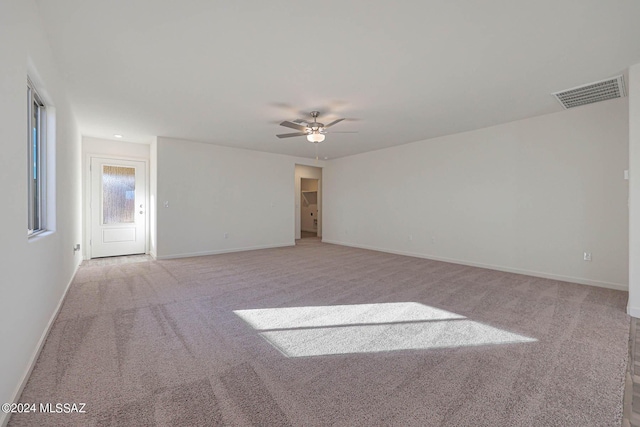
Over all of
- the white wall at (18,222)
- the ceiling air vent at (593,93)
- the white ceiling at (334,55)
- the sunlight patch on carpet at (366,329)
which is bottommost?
the sunlight patch on carpet at (366,329)

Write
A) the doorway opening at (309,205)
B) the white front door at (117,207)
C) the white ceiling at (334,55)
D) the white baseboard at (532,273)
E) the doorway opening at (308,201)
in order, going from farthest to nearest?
the doorway opening at (309,205) → the doorway opening at (308,201) → the white front door at (117,207) → the white baseboard at (532,273) → the white ceiling at (334,55)

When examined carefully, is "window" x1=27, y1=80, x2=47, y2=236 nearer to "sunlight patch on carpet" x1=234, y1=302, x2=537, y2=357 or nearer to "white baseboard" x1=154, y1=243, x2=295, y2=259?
"sunlight patch on carpet" x1=234, y1=302, x2=537, y2=357

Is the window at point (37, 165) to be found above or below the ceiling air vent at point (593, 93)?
below

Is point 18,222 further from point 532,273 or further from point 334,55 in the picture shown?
point 532,273

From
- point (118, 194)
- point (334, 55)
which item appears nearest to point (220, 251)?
point (118, 194)

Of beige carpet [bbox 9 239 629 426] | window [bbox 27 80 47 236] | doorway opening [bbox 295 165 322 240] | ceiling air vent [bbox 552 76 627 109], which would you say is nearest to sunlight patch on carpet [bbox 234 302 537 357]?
beige carpet [bbox 9 239 629 426]

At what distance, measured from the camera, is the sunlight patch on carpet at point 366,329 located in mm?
2283

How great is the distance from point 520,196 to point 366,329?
399 cm

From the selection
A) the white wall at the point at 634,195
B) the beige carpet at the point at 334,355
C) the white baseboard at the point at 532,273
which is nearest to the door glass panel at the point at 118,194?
the beige carpet at the point at 334,355

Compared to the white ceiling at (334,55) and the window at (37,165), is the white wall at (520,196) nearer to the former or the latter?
the white ceiling at (334,55)

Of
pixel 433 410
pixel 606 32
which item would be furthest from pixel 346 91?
pixel 433 410

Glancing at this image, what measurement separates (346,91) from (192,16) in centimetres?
192

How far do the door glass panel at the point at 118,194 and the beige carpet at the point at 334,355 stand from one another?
107 inches

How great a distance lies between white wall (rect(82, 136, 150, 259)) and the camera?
5.79 meters
